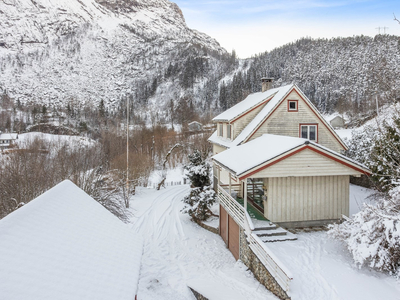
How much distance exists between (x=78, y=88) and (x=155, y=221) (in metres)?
148

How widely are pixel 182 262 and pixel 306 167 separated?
8466 millimetres

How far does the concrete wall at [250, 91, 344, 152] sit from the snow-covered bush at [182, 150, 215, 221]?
5.36 meters

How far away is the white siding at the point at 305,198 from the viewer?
43.3 ft

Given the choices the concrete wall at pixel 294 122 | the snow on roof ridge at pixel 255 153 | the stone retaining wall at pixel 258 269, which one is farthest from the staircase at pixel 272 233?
the concrete wall at pixel 294 122

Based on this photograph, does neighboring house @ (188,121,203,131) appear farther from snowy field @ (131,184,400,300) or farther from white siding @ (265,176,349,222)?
white siding @ (265,176,349,222)

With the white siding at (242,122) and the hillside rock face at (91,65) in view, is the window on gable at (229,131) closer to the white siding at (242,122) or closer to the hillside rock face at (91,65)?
the white siding at (242,122)

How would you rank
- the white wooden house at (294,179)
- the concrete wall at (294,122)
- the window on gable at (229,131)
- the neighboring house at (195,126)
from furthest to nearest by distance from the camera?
the neighboring house at (195,126), the window on gable at (229,131), the concrete wall at (294,122), the white wooden house at (294,179)

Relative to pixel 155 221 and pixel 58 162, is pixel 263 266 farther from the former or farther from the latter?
pixel 58 162

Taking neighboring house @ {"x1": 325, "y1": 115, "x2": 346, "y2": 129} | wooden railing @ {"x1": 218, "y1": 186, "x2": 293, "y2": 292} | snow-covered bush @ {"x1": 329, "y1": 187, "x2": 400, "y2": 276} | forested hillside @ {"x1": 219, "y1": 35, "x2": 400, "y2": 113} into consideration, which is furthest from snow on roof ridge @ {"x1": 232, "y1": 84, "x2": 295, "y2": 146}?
forested hillside @ {"x1": 219, "y1": 35, "x2": 400, "y2": 113}

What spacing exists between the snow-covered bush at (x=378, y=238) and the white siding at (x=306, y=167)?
3394mm

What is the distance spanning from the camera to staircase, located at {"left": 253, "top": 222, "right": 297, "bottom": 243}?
38.9 feet

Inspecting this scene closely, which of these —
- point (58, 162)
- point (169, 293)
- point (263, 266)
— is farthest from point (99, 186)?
point (263, 266)

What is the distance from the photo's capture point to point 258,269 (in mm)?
10922

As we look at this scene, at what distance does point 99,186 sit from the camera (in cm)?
1917
